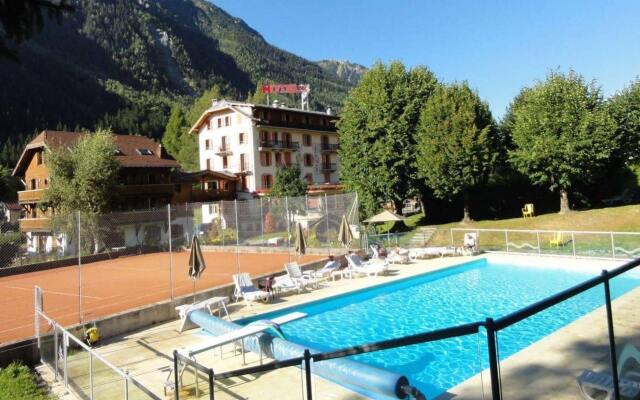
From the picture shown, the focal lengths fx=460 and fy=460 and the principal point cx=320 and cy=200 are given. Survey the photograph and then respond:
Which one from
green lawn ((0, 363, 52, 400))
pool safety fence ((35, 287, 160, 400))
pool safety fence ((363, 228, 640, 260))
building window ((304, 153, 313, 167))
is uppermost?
building window ((304, 153, 313, 167))

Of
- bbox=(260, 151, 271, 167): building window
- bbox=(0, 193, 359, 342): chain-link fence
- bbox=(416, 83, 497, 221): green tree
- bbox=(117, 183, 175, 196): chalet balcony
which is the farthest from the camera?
bbox=(260, 151, 271, 167): building window

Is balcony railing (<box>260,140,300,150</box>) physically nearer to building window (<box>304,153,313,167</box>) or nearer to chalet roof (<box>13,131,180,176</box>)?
building window (<box>304,153,313,167</box>)

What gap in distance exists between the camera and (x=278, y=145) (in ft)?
168

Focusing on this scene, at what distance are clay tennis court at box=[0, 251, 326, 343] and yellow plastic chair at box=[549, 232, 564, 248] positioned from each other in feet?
36.7

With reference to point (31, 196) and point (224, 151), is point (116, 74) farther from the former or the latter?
point (31, 196)

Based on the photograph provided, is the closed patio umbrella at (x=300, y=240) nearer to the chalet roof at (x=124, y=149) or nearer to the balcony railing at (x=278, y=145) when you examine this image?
the chalet roof at (x=124, y=149)

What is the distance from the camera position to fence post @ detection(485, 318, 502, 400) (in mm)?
2406

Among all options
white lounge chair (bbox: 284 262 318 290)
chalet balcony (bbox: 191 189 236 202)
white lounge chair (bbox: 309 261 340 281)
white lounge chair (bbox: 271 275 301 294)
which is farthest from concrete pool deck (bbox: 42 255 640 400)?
chalet balcony (bbox: 191 189 236 202)

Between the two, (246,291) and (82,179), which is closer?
(246,291)

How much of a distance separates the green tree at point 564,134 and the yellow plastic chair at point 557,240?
30.5ft

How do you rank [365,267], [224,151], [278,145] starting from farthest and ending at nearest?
[224,151] → [278,145] → [365,267]

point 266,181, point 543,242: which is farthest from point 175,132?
point 543,242

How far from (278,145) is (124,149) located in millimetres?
16293

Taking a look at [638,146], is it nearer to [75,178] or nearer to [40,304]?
[40,304]
